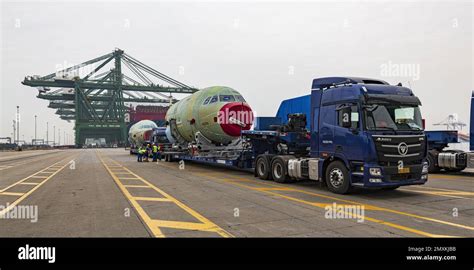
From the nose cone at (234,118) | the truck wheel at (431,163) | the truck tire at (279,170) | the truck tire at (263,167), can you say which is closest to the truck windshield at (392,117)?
the truck tire at (279,170)

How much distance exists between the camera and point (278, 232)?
19.9ft

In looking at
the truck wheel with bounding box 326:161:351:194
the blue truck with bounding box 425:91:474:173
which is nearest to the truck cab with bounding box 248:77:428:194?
the truck wheel with bounding box 326:161:351:194

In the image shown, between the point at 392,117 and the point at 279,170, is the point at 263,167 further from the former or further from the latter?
the point at 392,117

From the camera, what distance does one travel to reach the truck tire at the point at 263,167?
45.1 ft

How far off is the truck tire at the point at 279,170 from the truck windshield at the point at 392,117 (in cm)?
407

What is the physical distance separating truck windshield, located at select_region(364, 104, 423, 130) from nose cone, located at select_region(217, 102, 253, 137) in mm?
8510

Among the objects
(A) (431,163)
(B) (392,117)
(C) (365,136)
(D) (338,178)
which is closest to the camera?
(C) (365,136)

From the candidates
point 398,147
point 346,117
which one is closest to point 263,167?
point 346,117

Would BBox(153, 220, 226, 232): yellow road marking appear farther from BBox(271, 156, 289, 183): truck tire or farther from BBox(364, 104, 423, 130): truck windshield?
BBox(271, 156, 289, 183): truck tire

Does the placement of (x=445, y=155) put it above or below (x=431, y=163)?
above

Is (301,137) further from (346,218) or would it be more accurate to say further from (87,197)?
(87,197)

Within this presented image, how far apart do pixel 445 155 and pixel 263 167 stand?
9252 mm

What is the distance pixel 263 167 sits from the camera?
Answer: 14133 mm
